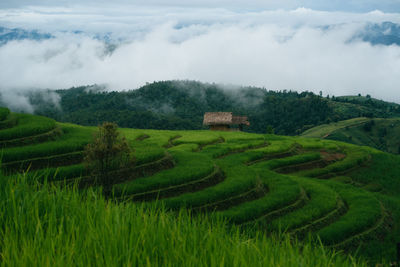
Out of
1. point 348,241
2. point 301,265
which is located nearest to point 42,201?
point 301,265

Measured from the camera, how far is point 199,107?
5930 inches

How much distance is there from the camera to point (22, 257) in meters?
2.87

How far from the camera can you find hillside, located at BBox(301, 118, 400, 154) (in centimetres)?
11550

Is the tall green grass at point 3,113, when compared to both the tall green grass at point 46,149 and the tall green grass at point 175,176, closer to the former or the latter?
the tall green grass at point 46,149

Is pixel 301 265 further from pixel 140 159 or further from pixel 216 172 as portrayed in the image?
pixel 216 172

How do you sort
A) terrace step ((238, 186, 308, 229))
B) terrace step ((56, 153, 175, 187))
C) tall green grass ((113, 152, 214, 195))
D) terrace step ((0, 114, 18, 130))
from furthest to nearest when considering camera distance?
terrace step ((0, 114, 18, 130)), terrace step ((56, 153, 175, 187)), tall green grass ((113, 152, 214, 195)), terrace step ((238, 186, 308, 229))

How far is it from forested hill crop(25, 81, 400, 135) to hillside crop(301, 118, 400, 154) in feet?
28.9

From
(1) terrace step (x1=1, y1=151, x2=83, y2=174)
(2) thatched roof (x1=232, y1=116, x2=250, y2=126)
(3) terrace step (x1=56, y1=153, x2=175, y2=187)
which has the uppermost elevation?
(1) terrace step (x1=1, y1=151, x2=83, y2=174)

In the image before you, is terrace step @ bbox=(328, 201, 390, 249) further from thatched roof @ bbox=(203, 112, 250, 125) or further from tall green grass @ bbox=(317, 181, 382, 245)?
thatched roof @ bbox=(203, 112, 250, 125)

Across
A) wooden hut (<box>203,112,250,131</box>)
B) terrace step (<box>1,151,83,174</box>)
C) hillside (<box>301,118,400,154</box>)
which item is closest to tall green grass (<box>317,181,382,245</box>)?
terrace step (<box>1,151,83,174</box>)

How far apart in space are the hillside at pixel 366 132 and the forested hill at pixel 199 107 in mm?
8818

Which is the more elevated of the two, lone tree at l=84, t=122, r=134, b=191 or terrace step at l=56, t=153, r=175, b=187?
lone tree at l=84, t=122, r=134, b=191

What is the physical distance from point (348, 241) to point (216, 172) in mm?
8009

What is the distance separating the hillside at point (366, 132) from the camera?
116 meters
